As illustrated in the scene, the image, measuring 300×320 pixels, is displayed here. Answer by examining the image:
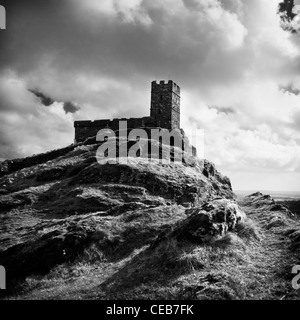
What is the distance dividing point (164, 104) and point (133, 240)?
31.2 metres

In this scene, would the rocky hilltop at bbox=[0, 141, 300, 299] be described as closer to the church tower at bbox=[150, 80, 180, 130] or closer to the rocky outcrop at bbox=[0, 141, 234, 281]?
the rocky outcrop at bbox=[0, 141, 234, 281]

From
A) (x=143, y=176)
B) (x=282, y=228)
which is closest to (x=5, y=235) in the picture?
(x=143, y=176)

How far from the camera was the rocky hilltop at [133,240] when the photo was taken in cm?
1267

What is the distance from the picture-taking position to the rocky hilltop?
499 inches

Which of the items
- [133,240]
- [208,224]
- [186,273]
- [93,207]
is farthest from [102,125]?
[186,273]

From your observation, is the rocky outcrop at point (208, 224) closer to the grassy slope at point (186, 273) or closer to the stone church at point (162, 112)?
the grassy slope at point (186, 273)

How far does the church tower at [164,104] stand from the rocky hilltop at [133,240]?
16.8 m

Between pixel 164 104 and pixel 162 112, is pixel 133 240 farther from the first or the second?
pixel 164 104

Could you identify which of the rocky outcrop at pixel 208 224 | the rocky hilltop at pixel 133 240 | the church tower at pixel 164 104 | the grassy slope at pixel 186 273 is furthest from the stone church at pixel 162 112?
the grassy slope at pixel 186 273

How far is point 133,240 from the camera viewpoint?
731 inches

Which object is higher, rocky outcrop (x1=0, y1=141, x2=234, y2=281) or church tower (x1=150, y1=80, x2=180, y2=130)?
church tower (x1=150, y1=80, x2=180, y2=130)

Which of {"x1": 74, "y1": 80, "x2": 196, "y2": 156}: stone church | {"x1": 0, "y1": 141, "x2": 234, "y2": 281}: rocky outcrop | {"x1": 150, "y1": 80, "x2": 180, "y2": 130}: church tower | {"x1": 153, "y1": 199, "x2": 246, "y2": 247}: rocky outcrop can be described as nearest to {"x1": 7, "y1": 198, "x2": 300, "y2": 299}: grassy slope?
{"x1": 153, "y1": 199, "x2": 246, "y2": 247}: rocky outcrop

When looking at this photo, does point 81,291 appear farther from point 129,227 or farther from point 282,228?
point 282,228

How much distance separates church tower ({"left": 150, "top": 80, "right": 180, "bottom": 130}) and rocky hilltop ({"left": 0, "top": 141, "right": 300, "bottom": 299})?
16.8 meters
